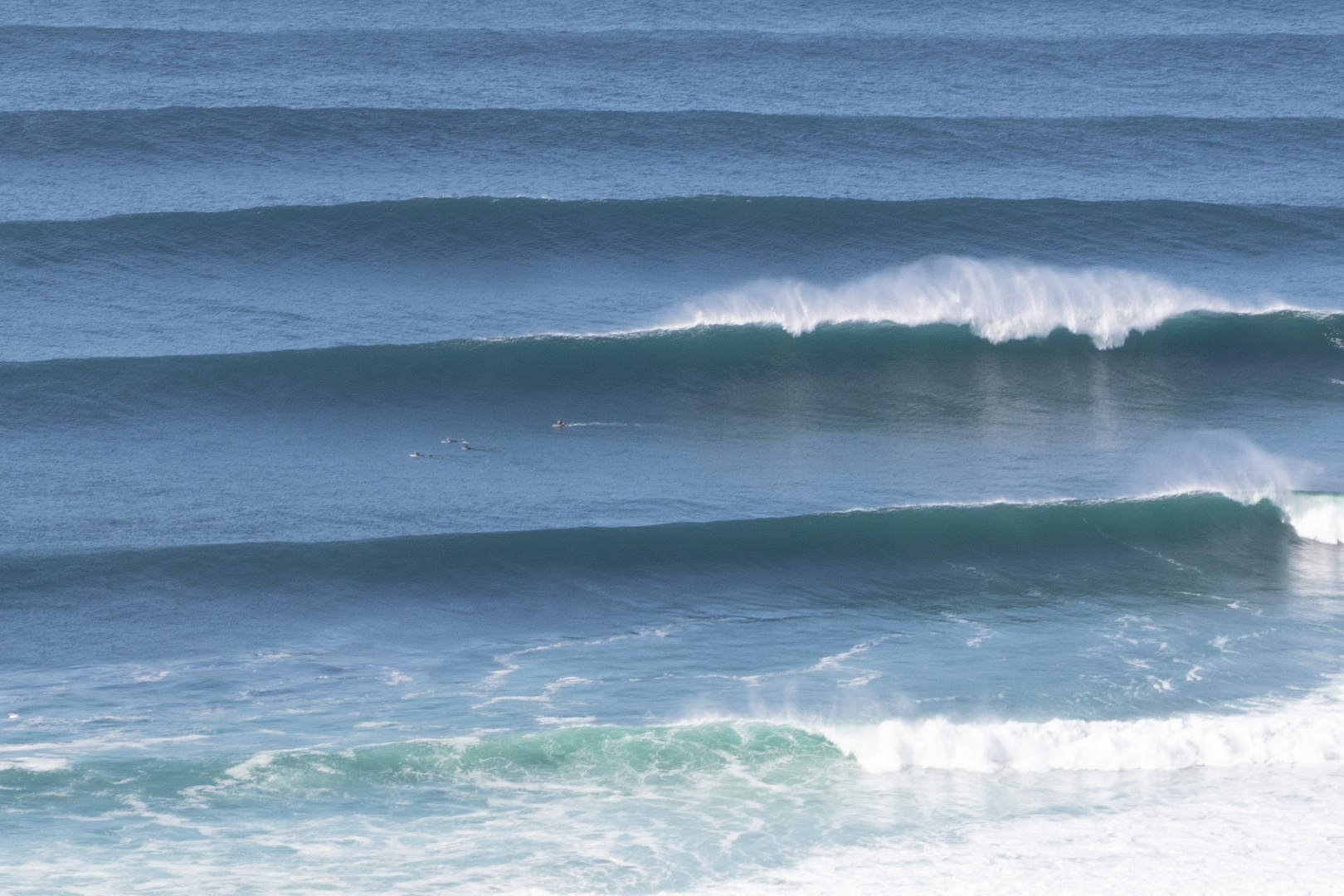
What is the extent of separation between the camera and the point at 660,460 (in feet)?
56.0

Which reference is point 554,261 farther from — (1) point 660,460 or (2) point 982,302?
(2) point 982,302

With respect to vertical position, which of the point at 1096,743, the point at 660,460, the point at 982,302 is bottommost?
the point at 1096,743

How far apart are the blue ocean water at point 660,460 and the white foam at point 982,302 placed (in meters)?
0.10

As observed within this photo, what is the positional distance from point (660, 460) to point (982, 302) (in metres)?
6.31

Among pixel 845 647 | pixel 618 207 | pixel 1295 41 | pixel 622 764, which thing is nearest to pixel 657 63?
pixel 618 207

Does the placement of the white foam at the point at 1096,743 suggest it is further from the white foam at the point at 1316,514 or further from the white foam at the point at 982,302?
the white foam at the point at 982,302

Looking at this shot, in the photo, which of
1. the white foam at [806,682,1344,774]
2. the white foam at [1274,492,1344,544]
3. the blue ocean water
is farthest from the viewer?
the white foam at [1274,492,1344,544]

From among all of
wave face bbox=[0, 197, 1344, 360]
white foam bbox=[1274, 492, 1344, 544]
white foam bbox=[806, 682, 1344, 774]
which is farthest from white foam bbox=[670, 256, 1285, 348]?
white foam bbox=[806, 682, 1344, 774]

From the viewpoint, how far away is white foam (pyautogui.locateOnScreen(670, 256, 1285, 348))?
2019 centimetres

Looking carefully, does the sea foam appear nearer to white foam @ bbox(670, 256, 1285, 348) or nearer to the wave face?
white foam @ bbox(670, 256, 1285, 348)

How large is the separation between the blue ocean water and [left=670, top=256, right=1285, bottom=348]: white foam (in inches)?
3.8

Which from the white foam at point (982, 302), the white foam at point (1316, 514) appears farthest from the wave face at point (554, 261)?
the white foam at point (1316, 514)

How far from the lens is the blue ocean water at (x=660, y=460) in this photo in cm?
1134

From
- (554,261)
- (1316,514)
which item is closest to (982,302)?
→ (1316,514)
